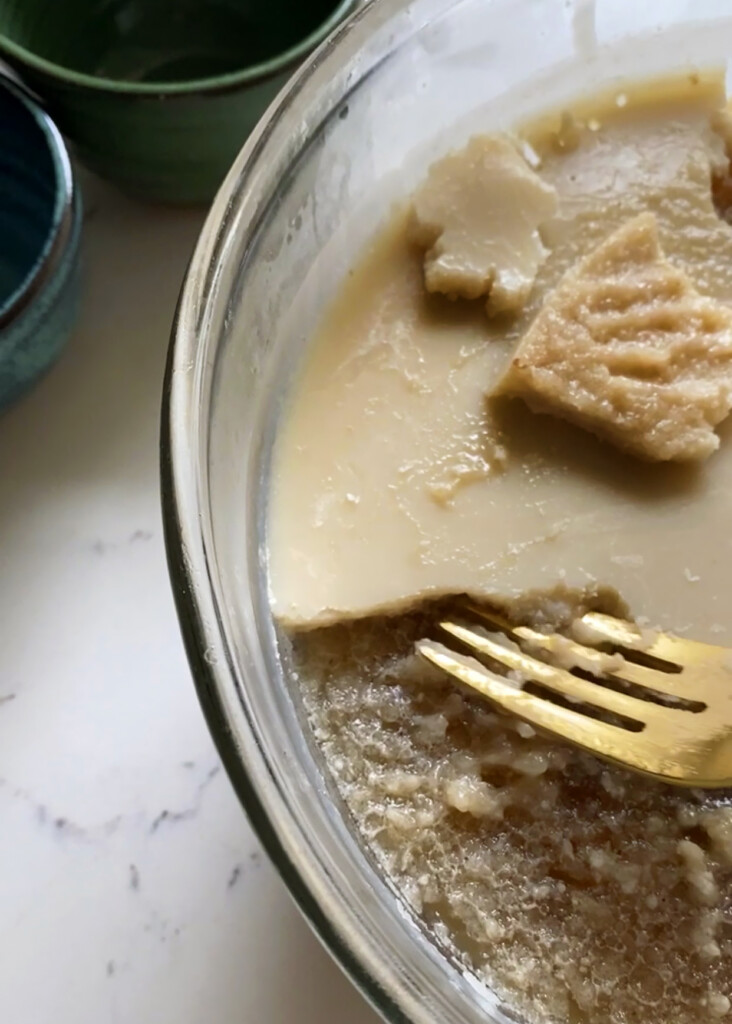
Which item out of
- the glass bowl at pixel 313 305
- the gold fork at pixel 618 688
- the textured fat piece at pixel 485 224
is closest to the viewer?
the glass bowl at pixel 313 305

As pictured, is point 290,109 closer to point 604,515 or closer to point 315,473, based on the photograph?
point 315,473

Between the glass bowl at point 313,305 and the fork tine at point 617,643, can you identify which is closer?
the glass bowl at point 313,305

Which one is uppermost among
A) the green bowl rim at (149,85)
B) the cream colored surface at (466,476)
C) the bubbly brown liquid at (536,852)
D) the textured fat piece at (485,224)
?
the green bowl rim at (149,85)

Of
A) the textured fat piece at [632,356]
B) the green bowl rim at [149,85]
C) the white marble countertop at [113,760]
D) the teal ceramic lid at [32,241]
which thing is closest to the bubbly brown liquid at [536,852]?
the white marble countertop at [113,760]

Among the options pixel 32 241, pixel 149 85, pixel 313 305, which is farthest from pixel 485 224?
pixel 32 241

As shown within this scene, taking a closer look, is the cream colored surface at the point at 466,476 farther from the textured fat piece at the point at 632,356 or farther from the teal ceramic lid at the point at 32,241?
the teal ceramic lid at the point at 32,241

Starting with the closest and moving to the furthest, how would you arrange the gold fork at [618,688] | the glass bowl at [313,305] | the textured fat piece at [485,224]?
the glass bowl at [313,305]
the gold fork at [618,688]
the textured fat piece at [485,224]

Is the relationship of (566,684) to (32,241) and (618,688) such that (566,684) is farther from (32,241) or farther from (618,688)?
(32,241)

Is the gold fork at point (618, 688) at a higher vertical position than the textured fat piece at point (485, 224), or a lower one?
lower
